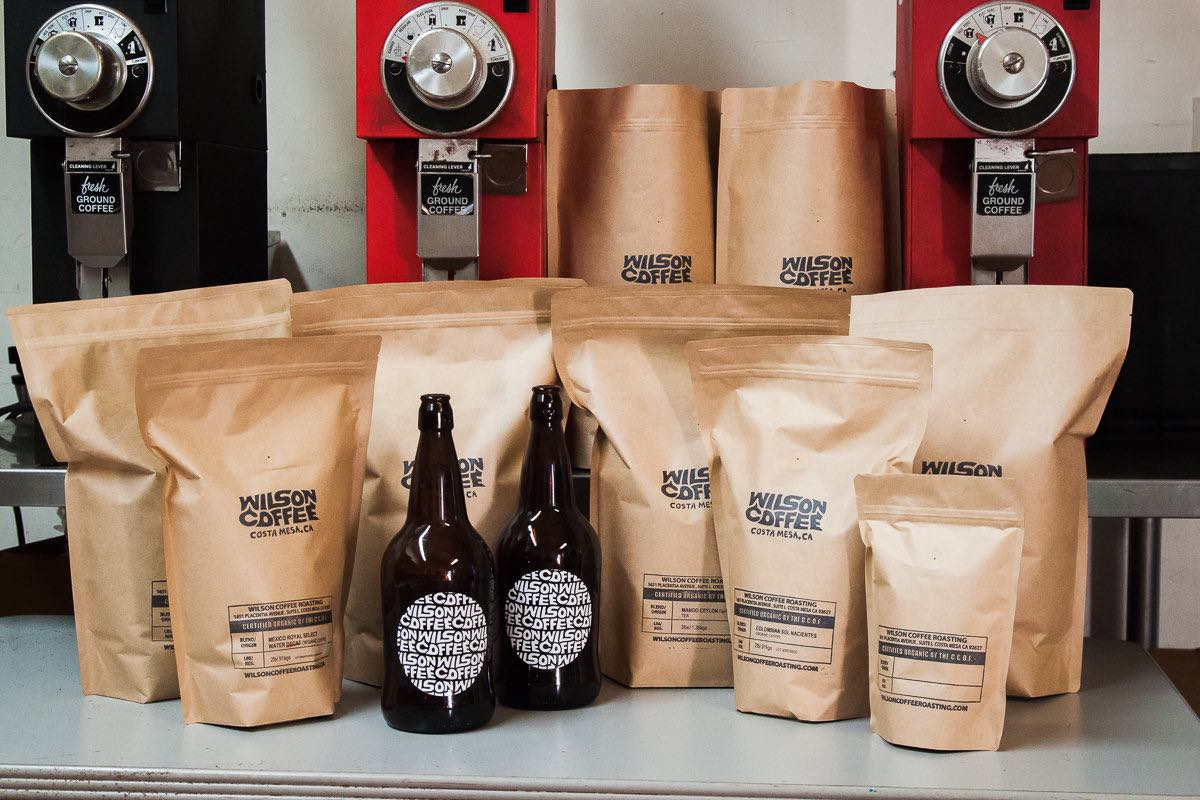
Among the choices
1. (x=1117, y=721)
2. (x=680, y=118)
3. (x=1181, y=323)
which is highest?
(x=680, y=118)

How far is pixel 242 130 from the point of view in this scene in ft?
4.73

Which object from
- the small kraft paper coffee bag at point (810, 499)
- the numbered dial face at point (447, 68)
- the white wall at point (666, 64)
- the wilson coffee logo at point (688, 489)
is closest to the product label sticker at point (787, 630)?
the small kraft paper coffee bag at point (810, 499)

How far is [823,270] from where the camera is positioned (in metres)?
1.28

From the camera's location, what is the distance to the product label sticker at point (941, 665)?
94 cm

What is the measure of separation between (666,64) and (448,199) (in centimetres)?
67

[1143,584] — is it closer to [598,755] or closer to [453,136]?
[598,755]

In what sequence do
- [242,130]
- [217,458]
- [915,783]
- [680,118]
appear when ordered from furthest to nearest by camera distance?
[242,130]
[680,118]
[217,458]
[915,783]

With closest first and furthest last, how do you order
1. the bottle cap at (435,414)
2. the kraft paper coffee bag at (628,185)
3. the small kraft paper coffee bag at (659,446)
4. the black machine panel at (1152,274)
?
the bottle cap at (435,414) → the small kraft paper coffee bag at (659,446) → the kraft paper coffee bag at (628,185) → the black machine panel at (1152,274)

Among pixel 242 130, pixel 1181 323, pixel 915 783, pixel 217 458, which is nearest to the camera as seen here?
pixel 915 783

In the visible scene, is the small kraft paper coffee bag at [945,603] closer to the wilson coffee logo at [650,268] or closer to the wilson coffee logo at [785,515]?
the wilson coffee logo at [785,515]

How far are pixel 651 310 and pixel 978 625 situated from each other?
444mm

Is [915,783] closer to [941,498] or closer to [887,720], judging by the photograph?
[887,720]

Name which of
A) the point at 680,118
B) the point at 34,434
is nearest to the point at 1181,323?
the point at 680,118

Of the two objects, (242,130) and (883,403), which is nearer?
(883,403)
